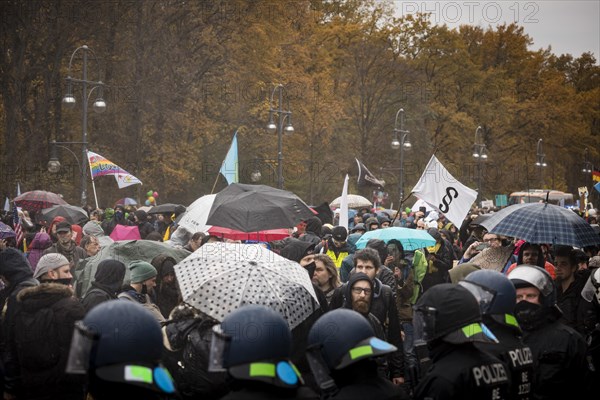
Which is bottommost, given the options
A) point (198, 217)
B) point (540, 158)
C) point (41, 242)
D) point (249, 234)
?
point (41, 242)

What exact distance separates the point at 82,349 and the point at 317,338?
110 cm

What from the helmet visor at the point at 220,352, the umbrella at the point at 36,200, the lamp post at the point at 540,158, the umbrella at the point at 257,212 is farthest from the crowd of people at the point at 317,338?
the lamp post at the point at 540,158

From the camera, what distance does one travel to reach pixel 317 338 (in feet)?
14.1

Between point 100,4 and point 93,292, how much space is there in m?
29.0

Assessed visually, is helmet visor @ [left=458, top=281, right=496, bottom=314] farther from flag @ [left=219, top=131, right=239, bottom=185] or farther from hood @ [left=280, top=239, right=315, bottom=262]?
flag @ [left=219, top=131, right=239, bottom=185]

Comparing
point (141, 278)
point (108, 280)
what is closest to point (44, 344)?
point (108, 280)

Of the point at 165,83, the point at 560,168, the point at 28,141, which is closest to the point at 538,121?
the point at 560,168

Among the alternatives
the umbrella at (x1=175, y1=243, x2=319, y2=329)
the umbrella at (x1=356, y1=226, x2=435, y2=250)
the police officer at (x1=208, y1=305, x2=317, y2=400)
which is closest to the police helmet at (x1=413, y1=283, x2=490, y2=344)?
the police officer at (x1=208, y1=305, x2=317, y2=400)

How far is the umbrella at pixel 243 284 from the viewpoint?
6027mm

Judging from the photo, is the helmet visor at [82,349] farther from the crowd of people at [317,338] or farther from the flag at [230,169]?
the flag at [230,169]

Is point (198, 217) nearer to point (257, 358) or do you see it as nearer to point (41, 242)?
point (41, 242)

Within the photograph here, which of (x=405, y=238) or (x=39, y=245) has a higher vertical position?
(x=405, y=238)

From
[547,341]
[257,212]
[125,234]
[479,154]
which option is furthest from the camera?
[479,154]

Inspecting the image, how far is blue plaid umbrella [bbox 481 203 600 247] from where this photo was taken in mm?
8539
